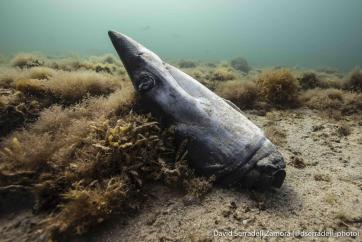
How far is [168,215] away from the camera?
3.72 m

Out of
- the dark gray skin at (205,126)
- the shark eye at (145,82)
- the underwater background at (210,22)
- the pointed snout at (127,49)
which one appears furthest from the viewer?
the underwater background at (210,22)

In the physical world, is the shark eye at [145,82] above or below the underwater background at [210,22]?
above

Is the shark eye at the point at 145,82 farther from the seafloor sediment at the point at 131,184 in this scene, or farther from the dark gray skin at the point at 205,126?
the seafloor sediment at the point at 131,184

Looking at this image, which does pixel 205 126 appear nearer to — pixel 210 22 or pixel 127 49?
pixel 127 49

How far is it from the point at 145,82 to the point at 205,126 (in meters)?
1.33

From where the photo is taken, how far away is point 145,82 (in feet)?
14.9

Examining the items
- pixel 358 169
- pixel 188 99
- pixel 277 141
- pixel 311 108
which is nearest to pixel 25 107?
pixel 188 99

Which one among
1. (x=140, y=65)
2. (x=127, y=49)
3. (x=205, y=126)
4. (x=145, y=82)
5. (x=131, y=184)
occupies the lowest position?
(x=131, y=184)

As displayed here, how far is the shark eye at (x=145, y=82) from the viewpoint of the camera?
452cm

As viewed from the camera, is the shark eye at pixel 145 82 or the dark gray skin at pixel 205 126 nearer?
the dark gray skin at pixel 205 126

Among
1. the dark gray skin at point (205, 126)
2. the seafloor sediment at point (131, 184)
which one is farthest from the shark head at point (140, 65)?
the seafloor sediment at point (131, 184)

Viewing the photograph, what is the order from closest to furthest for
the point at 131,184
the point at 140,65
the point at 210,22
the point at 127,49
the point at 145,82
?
the point at 131,184 < the point at 145,82 < the point at 140,65 < the point at 127,49 < the point at 210,22

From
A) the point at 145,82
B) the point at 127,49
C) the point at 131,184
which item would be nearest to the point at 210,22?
the point at 127,49

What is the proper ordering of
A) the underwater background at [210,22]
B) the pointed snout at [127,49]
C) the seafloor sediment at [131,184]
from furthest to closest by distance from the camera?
1. the underwater background at [210,22]
2. the pointed snout at [127,49]
3. the seafloor sediment at [131,184]
